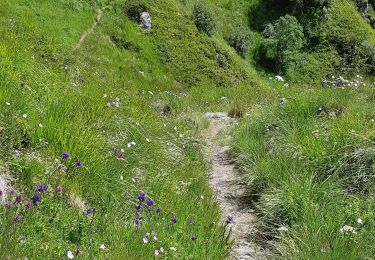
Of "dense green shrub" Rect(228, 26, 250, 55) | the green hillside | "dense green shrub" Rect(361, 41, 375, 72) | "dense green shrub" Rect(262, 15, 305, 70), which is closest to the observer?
the green hillside

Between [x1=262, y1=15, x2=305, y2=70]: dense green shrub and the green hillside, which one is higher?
the green hillside

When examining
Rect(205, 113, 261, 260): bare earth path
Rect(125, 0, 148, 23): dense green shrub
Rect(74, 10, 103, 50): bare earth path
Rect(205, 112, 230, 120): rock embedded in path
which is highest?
Rect(205, 113, 261, 260): bare earth path

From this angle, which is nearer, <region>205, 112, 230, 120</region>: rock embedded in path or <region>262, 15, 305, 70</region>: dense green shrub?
<region>205, 112, 230, 120</region>: rock embedded in path

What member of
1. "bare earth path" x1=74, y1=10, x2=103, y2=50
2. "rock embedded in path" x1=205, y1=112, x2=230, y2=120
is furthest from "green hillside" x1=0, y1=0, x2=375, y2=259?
"bare earth path" x1=74, y1=10, x2=103, y2=50

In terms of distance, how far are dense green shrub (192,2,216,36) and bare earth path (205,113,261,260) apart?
26.3 m

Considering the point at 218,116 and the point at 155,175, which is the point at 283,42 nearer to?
the point at 218,116

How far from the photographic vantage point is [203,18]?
1464 inches

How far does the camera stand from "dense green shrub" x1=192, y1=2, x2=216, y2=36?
122ft

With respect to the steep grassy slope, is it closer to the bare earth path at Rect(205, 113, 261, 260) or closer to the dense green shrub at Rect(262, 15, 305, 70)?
the bare earth path at Rect(205, 113, 261, 260)

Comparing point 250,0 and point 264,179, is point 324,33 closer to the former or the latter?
point 250,0

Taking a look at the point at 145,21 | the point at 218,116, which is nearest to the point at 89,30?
the point at 145,21

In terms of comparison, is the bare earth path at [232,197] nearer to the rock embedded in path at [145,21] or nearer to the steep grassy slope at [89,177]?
the steep grassy slope at [89,177]

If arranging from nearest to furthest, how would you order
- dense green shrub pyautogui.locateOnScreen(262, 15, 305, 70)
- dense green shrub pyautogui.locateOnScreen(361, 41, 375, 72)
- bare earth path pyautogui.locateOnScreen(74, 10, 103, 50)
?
1. bare earth path pyautogui.locateOnScreen(74, 10, 103, 50)
2. dense green shrub pyautogui.locateOnScreen(262, 15, 305, 70)
3. dense green shrub pyautogui.locateOnScreen(361, 41, 375, 72)

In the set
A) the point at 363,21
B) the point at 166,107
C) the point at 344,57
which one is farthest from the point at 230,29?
the point at 166,107
